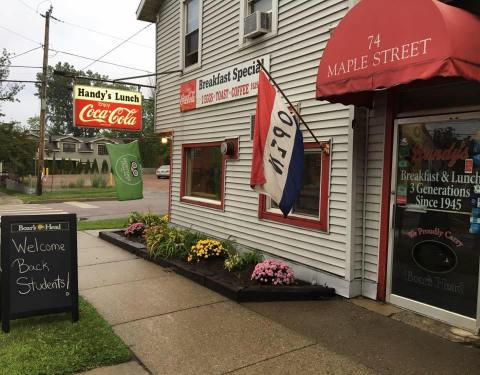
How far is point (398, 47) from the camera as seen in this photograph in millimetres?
3855

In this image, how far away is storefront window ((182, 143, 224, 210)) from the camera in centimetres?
856

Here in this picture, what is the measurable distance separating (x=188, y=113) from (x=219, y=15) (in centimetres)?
212

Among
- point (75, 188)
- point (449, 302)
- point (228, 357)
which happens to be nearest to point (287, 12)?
point (449, 302)

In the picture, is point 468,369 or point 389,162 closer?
point 468,369

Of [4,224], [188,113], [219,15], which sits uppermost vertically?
[219,15]

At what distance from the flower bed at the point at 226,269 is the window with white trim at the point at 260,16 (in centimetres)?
343

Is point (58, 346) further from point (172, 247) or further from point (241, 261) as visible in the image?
point (172, 247)

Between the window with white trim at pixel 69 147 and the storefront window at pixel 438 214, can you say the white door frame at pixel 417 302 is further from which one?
the window with white trim at pixel 69 147

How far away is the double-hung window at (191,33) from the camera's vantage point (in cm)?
919

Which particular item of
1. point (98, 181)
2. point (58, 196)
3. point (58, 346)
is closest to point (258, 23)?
point (58, 346)

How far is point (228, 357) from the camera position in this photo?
3.91m

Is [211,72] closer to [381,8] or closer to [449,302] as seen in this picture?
[381,8]

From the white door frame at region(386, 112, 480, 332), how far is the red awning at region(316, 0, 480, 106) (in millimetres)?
1045

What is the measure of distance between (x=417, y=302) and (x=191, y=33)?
7117 mm
